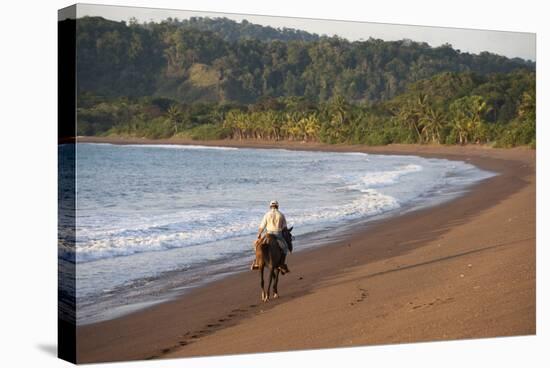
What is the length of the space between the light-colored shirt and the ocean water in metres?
0.22

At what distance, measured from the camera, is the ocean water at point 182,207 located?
31.3 ft

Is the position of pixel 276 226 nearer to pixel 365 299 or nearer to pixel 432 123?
pixel 365 299

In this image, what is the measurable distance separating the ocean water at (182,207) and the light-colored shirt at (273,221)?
220 mm

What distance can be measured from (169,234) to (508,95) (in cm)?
462

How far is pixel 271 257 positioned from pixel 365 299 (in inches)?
44.9

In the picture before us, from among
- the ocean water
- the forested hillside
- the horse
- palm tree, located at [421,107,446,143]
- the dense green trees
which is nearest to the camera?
the ocean water

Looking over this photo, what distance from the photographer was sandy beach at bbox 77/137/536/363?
9625mm

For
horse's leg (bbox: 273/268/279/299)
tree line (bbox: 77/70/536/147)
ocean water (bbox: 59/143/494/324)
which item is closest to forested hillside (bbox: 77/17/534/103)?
tree line (bbox: 77/70/536/147)

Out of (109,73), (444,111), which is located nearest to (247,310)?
(109,73)

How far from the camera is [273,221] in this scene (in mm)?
10844

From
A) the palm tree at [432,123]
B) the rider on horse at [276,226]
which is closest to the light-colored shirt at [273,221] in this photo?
the rider on horse at [276,226]

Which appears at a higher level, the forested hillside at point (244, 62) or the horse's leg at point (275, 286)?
the forested hillside at point (244, 62)

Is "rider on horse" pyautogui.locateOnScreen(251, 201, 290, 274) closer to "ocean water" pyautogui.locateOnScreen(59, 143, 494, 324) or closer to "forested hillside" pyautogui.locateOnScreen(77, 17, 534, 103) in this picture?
"ocean water" pyautogui.locateOnScreen(59, 143, 494, 324)

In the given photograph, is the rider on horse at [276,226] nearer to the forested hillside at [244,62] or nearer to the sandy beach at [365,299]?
the sandy beach at [365,299]
